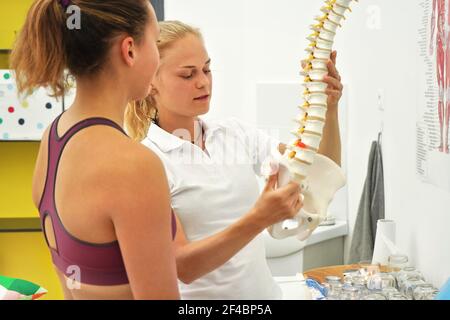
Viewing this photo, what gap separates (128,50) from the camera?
24.7 inches

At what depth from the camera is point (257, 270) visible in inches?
38.9

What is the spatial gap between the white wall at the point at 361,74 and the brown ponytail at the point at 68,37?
0.70 m

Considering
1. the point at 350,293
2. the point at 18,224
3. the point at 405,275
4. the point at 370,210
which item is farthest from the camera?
the point at 18,224

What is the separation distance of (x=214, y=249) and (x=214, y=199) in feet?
0.61

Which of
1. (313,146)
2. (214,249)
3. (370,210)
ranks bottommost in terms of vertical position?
(370,210)

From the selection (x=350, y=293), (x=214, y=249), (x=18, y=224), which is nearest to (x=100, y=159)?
(x=214, y=249)

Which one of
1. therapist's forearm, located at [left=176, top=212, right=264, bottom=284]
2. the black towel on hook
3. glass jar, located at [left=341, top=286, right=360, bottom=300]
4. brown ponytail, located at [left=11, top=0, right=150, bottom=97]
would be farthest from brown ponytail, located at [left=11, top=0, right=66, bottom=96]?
the black towel on hook

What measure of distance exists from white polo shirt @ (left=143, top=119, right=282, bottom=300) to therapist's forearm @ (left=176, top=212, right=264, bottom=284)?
130 mm

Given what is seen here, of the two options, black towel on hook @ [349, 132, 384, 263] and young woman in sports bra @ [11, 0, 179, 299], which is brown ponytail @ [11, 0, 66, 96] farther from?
black towel on hook @ [349, 132, 384, 263]

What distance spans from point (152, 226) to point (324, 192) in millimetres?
352

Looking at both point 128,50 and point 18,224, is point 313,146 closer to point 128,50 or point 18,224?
point 128,50

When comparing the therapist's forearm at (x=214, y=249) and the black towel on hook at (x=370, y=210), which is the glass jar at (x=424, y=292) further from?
the therapist's forearm at (x=214, y=249)

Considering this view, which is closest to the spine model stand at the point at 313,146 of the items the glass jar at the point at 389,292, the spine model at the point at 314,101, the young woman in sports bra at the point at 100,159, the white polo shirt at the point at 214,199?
the spine model at the point at 314,101

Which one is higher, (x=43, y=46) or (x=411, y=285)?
(x=43, y=46)
